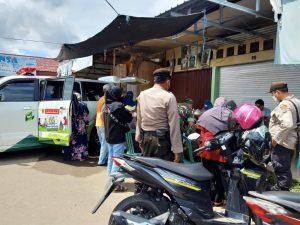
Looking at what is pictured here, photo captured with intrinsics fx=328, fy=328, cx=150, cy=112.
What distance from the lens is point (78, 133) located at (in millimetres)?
7234

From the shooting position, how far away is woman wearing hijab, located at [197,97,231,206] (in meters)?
4.17

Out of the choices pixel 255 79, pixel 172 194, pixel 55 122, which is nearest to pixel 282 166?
pixel 172 194

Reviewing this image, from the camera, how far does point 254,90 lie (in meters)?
8.23

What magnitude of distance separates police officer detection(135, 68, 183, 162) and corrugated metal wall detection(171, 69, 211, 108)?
19.6 feet

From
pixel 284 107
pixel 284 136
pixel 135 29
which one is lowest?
pixel 284 136

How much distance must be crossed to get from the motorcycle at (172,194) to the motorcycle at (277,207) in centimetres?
92

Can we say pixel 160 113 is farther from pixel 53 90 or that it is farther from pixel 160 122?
pixel 53 90

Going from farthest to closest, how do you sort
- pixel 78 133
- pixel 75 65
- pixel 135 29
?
pixel 75 65 → pixel 78 133 → pixel 135 29

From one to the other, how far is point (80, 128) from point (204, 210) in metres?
4.66

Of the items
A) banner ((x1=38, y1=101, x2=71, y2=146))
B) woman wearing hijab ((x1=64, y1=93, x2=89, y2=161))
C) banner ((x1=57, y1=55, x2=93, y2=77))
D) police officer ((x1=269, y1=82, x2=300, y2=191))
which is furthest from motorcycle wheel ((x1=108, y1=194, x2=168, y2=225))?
banner ((x1=57, y1=55, x2=93, y2=77))

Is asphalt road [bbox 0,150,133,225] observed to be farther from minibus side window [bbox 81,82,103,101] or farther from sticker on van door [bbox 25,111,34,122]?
minibus side window [bbox 81,82,103,101]

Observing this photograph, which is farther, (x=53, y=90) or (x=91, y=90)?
(x=91, y=90)

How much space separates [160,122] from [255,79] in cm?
518

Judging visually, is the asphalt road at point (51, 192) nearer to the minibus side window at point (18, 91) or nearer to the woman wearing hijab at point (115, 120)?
the woman wearing hijab at point (115, 120)
